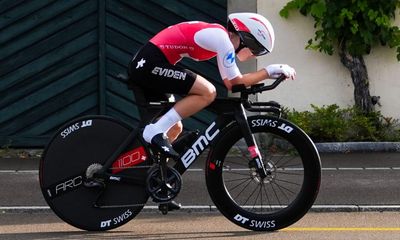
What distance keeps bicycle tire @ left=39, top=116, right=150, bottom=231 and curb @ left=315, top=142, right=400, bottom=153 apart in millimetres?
5242

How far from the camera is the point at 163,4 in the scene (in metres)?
12.0

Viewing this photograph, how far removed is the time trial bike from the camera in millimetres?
6590

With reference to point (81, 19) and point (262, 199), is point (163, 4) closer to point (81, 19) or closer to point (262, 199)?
point (81, 19)

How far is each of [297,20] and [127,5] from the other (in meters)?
2.25

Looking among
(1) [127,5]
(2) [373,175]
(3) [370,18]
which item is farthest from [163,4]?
(2) [373,175]

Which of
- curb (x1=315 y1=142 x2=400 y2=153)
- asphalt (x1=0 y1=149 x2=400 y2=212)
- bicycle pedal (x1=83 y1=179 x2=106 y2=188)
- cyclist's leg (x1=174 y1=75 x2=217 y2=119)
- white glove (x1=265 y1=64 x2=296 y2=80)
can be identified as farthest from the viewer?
curb (x1=315 y1=142 x2=400 y2=153)

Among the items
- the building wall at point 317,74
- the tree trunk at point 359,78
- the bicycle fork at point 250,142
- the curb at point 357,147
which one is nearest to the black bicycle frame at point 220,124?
the bicycle fork at point 250,142

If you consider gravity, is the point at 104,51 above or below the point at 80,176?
below

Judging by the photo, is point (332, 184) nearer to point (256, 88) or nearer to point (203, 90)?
point (256, 88)

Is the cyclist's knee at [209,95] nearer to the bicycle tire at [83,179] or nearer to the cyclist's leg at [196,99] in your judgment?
the cyclist's leg at [196,99]

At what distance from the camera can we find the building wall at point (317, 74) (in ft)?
39.9

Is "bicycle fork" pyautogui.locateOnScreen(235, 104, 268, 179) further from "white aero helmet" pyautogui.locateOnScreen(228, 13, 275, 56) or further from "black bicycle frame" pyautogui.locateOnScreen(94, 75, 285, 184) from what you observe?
"white aero helmet" pyautogui.locateOnScreen(228, 13, 275, 56)

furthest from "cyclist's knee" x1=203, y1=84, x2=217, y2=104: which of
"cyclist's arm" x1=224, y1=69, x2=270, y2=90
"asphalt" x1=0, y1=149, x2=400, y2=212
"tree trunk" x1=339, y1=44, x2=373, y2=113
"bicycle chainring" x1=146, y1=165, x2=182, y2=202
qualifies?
"tree trunk" x1=339, y1=44, x2=373, y2=113

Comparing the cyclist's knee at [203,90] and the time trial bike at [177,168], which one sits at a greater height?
the cyclist's knee at [203,90]
